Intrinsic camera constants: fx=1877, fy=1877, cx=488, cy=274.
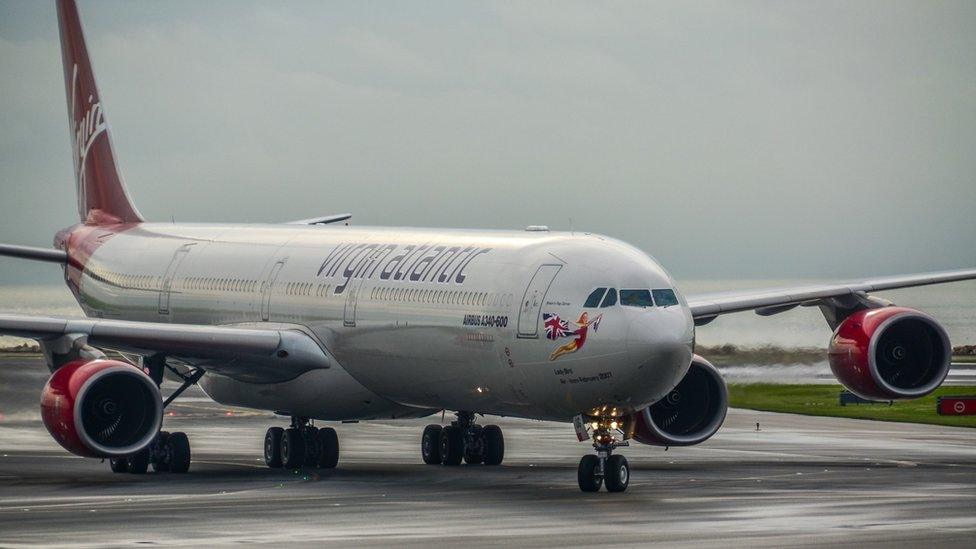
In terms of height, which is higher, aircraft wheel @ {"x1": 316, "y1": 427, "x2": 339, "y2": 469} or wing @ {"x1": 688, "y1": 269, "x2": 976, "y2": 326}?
wing @ {"x1": 688, "y1": 269, "x2": 976, "y2": 326}

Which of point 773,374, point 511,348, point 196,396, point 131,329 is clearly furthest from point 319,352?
point 196,396

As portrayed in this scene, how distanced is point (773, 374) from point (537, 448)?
1483 cm

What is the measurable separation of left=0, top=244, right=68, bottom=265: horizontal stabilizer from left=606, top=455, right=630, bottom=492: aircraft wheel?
17841mm

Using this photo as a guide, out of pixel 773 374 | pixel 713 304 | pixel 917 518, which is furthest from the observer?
pixel 773 374

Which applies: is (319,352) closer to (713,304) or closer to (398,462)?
(398,462)

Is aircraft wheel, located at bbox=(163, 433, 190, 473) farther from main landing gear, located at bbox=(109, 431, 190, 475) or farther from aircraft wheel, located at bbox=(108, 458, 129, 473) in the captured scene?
aircraft wheel, located at bbox=(108, 458, 129, 473)

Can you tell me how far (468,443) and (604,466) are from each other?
683cm

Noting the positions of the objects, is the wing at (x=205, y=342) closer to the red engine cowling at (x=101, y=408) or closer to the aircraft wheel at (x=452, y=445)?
the red engine cowling at (x=101, y=408)

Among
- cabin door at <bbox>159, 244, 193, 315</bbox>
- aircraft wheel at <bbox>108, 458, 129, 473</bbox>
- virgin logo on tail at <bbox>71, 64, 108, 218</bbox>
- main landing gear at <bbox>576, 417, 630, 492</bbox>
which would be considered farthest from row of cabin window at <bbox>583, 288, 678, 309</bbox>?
virgin logo on tail at <bbox>71, 64, 108, 218</bbox>

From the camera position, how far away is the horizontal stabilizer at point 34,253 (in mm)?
40344

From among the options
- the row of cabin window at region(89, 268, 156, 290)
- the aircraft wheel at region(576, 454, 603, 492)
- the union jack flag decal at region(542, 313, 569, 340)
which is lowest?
the aircraft wheel at region(576, 454, 603, 492)

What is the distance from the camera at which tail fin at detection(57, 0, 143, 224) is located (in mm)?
44906

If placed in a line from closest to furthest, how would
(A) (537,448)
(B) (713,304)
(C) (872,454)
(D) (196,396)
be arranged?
(B) (713,304) < (C) (872,454) < (A) (537,448) < (D) (196,396)

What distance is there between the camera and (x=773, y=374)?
5131cm
